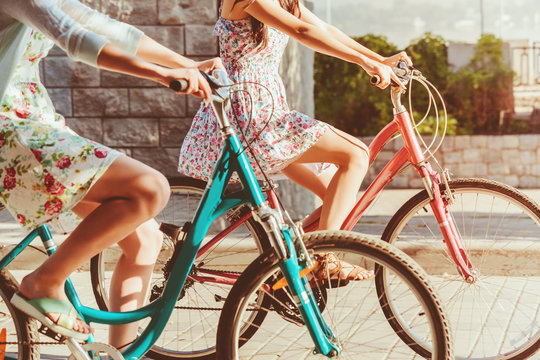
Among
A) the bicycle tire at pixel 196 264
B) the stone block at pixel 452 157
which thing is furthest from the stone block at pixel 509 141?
the bicycle tire at pixel 196 264

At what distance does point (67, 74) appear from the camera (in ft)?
27.5

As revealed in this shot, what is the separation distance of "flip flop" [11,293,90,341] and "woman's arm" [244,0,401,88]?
4.41ft

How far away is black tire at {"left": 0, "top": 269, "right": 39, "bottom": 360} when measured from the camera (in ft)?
10.2

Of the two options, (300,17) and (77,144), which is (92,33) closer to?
(77,144)

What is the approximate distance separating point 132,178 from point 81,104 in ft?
19.0

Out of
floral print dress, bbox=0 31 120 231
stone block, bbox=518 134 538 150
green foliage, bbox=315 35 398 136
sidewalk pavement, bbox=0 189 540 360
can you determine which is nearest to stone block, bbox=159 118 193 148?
sidewalk pavement, bbox=0 189 540 360

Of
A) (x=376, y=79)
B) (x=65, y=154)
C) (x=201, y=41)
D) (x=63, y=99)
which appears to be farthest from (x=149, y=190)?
(x=63, y=99)

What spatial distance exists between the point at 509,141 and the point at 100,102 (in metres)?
4.30

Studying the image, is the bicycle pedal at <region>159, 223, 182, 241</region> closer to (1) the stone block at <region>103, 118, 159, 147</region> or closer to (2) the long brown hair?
(2) the long brown hair

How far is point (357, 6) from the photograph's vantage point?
44.1 feet

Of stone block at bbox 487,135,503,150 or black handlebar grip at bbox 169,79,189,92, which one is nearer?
black handlebar grip at bbox 169,79,189,92

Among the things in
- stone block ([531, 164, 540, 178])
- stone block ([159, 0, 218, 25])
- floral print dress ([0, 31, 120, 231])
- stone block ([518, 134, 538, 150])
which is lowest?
stone block ([531, 164, 540, 178])

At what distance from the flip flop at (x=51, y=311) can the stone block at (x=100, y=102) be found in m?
5.51

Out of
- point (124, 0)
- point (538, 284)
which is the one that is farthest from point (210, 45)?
point (538, 284)
